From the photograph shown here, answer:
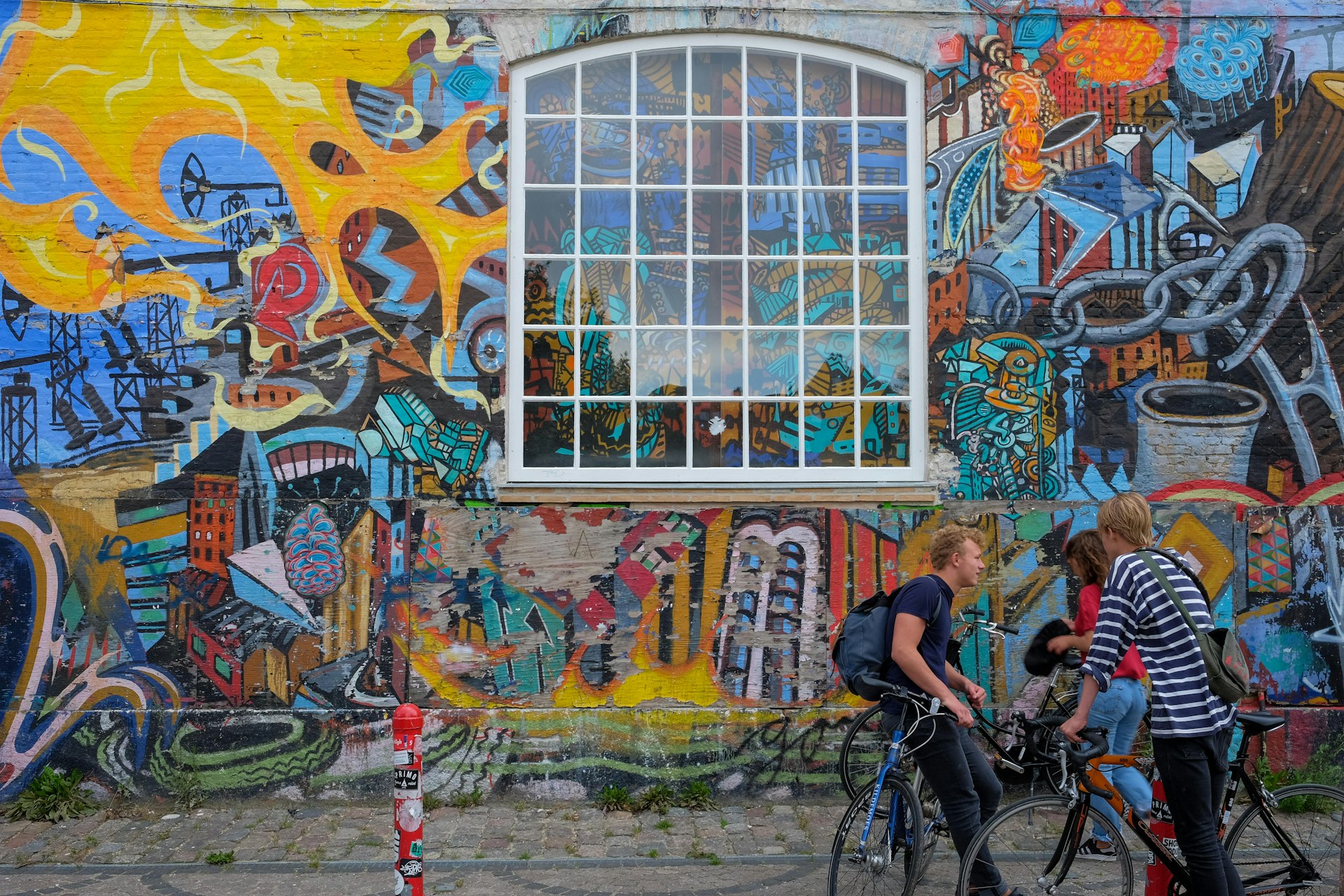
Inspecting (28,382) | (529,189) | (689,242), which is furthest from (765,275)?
(28,382)

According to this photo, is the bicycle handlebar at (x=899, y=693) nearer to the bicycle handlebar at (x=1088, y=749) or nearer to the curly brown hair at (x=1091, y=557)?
the bicycle handlebar at (x=1088, y=749)

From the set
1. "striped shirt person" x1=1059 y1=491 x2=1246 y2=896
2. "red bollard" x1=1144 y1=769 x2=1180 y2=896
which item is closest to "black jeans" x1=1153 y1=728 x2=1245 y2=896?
"striped shirt person" x1=1059 y1=491 x2=1246 y2=896

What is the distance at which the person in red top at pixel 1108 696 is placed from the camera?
171 inches

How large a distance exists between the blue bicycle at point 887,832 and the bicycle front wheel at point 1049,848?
0.24 m

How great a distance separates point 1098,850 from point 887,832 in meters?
0.86

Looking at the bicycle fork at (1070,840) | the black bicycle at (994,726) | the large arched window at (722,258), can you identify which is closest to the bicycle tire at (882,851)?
the bicycle fork at (1070,840)

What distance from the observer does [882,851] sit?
4449 mm

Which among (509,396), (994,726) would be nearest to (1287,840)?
(994,726)

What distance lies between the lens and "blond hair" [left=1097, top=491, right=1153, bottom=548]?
423 cm

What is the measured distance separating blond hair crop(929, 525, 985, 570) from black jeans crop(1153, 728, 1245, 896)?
1030 mm

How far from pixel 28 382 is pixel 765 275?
4739 mm

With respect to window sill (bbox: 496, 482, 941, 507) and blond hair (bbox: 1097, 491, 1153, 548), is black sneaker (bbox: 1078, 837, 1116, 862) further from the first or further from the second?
window sill (bbox: 496, 482, 941, 507)

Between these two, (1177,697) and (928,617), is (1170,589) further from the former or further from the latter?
(928,617)

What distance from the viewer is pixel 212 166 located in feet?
21.8
